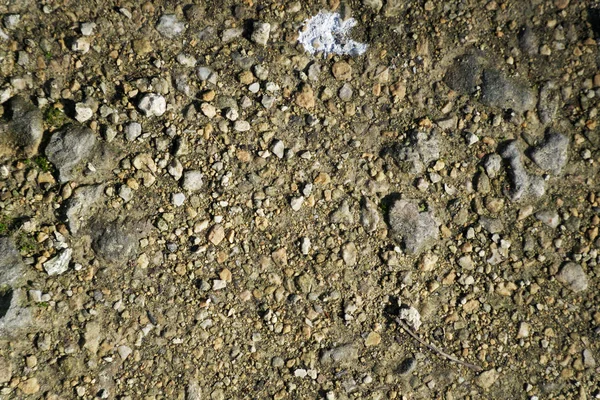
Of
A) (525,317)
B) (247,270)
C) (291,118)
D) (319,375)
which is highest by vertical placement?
(291,118)

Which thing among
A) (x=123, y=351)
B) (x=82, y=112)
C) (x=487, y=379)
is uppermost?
(x=82, y=112)

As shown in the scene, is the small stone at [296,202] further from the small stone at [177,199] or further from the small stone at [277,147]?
the small stone at [177,199]

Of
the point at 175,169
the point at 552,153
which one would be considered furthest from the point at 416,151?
the point at 175,169

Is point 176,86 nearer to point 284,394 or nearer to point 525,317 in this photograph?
point 284,394

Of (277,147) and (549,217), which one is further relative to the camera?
(549,217)

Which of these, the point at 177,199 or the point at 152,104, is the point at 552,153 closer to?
the point at 177,199

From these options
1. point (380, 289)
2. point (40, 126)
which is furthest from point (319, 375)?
point (40, 126)
